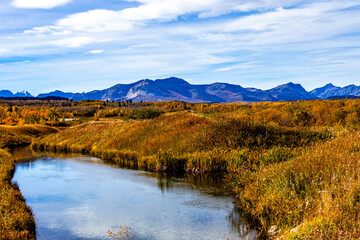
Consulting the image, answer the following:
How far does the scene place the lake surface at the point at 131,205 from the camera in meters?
14.4

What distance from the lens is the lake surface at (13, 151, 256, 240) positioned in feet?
47.3

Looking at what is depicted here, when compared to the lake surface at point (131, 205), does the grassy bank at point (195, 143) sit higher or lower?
higher

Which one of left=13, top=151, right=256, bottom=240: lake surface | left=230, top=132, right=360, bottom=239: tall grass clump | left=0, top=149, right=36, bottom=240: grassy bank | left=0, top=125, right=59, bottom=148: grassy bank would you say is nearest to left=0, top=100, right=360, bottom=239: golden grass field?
left=230, top=132, right=360, bottom=239: tall grass clump

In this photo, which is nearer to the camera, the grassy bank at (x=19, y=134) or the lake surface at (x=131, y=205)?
the lake surface at (x=131, y=205)

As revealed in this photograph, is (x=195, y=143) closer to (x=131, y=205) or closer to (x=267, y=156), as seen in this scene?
(x=267, y=156)

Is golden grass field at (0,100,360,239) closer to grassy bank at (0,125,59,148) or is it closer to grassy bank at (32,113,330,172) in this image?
grassy bank at (32,113,330,172)

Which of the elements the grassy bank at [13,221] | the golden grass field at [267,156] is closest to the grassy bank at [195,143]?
the golden grass field at [267,156]

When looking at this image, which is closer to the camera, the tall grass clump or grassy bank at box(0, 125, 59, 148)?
the tall grass clump

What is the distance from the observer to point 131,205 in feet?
61.2

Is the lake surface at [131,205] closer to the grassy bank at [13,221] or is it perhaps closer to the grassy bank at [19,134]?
the grassy bank at [13,221]

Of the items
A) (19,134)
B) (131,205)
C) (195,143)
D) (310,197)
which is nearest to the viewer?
(310,197)

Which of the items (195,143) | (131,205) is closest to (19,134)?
(195,143)

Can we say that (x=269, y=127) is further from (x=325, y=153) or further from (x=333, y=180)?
(x=333, y=180)

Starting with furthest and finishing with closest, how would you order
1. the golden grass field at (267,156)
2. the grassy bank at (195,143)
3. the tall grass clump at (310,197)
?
the grassy bank at (195,143), the golden grass field at (267,156), the tall grass clump at (310,197)
